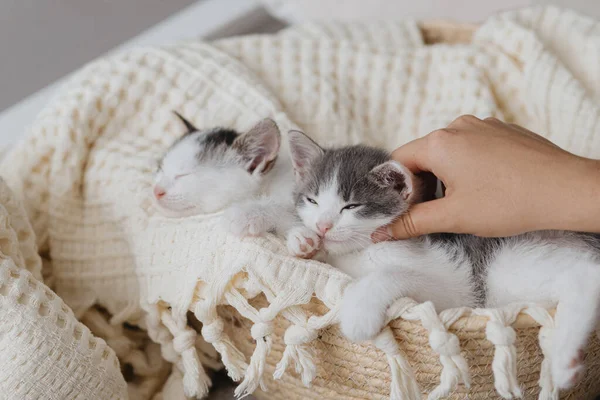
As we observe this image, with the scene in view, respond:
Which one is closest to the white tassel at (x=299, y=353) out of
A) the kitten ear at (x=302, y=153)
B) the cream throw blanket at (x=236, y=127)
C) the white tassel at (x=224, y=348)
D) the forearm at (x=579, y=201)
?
the cream throw blanket at (x=236, y=127)

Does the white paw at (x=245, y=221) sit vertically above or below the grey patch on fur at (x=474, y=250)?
above

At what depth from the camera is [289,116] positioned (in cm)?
156

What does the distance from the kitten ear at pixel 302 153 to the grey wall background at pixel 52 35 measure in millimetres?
1029

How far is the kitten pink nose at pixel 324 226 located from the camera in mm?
1090

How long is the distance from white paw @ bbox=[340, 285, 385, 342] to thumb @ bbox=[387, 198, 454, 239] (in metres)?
0.20

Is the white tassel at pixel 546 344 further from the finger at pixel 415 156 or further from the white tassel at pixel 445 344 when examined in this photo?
the finger at pixel 415 156

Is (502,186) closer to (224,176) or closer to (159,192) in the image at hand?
(224,176)

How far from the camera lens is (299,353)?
1.01 m

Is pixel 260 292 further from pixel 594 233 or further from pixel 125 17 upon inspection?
pixel 125 17

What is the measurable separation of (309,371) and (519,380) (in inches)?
14.4

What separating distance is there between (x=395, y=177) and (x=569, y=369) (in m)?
0.42

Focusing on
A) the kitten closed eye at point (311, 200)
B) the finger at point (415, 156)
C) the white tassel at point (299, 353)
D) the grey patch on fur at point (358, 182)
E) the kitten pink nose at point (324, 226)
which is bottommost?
the white tassel at point (299, 353)

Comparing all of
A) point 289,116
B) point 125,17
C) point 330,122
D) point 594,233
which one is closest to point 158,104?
point 289,116

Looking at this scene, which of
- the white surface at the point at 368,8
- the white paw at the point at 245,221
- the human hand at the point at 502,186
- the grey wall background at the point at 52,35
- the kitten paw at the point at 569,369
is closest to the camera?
the kitten paw at the point at 569,369
